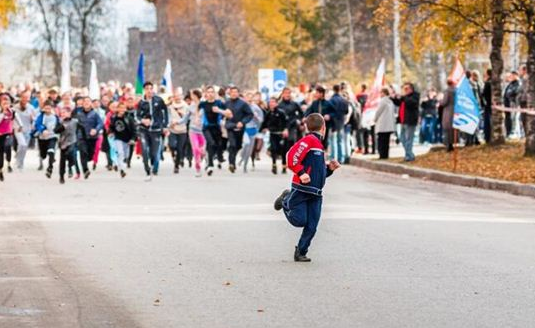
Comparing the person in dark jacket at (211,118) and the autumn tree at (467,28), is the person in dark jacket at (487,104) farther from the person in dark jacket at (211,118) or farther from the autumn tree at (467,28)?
the person in dark jacket at (211,118)

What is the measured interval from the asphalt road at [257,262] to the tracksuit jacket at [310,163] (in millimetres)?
686

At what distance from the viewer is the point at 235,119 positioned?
102 ft

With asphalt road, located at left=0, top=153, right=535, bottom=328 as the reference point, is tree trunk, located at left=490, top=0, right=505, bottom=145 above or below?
above

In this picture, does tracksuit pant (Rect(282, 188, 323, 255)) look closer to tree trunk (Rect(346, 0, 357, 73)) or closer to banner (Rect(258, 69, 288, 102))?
banner (Rect(258, 69, 288, 102))

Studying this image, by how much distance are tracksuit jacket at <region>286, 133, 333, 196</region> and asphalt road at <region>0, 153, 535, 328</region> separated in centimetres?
69

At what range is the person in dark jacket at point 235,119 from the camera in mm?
30875

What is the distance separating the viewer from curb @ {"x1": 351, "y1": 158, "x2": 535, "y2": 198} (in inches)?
928

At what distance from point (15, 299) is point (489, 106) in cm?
2376

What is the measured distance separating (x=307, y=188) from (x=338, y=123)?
19556mm

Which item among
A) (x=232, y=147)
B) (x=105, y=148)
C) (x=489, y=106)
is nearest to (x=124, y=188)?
(x=232, y=147)

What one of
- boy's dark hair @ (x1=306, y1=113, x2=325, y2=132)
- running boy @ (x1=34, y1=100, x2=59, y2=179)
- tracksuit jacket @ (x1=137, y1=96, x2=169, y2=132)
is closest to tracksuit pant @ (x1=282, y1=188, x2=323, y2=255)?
boy's dark hair @ (x1=306, y1=113, x2=325, y2=132)

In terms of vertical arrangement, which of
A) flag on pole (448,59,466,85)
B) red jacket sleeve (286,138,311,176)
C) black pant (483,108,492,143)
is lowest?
black pant (483,108,492,143)

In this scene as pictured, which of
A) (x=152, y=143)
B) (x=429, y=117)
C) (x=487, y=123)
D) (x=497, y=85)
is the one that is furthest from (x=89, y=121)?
(x=429, y=117)

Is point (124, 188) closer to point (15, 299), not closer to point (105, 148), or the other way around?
point (105, 148)
